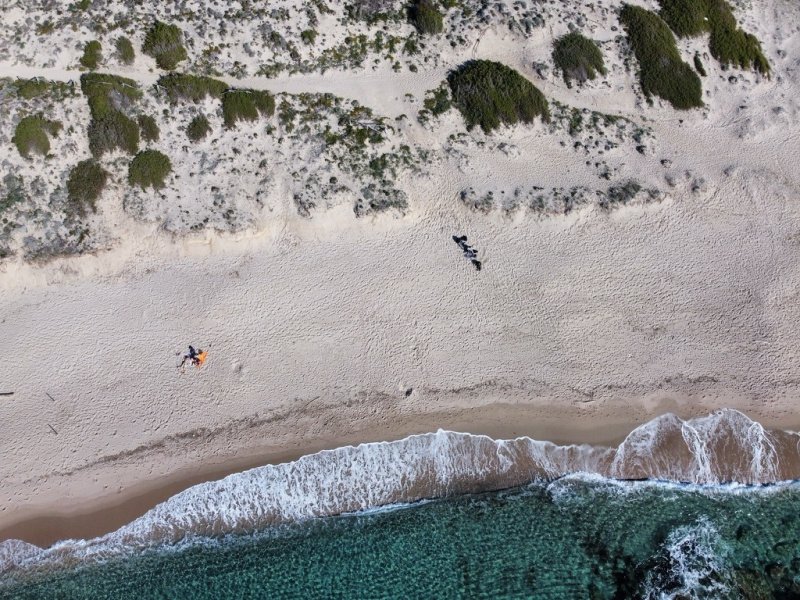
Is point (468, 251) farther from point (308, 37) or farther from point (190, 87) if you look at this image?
point (190, 87)

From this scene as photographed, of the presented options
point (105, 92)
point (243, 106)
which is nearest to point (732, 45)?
point (243, 106)

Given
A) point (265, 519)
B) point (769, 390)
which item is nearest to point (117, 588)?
point (265, 519)

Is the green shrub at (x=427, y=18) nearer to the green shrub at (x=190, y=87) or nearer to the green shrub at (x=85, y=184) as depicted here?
the green shrub at (x=190, y=87)

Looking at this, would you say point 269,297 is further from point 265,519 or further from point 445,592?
point 445,592

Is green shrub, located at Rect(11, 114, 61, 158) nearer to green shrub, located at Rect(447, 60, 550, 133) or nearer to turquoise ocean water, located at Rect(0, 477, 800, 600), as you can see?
turquoise ocean water, located at Rect(0, 477, 800, 600)

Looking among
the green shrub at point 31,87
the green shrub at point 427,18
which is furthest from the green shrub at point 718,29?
the green shrub at point 31,87
